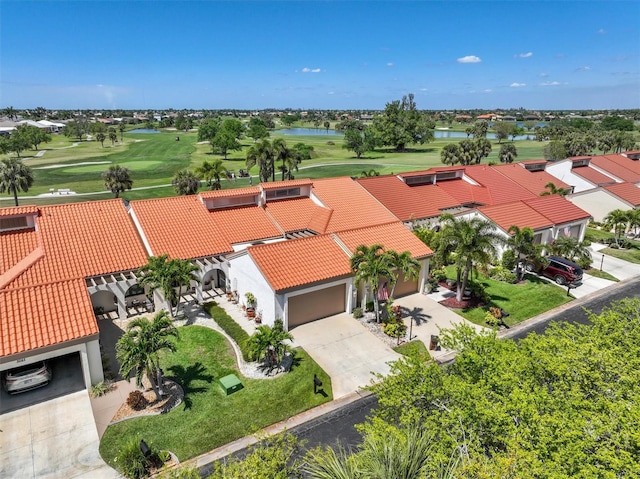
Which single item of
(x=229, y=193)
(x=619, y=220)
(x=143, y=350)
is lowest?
(x=143, y=350)

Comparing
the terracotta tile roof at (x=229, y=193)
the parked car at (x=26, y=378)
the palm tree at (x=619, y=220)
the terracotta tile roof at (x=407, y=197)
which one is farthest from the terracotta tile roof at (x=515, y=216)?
the parked car at (x=26, y=378)

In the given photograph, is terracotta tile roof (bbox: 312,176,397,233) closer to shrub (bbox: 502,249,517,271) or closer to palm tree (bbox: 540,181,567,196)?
shrub (bbox: 502,249,517,271)

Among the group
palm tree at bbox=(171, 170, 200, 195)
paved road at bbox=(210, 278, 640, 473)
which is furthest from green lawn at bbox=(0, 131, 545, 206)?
paved road at bbox=(210, 278, 640, 473)

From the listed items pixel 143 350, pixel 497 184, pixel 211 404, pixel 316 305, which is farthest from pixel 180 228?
pixel 497 184

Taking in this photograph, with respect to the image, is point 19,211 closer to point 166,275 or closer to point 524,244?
point 166,275

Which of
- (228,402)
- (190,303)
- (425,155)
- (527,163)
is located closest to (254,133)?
(425,155)
